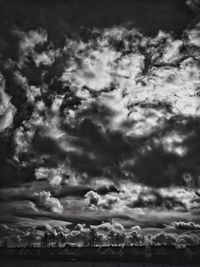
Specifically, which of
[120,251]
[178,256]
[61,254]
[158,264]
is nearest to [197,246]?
[178,256]

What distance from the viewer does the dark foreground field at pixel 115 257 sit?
153375 mm

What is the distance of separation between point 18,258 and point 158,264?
280 ft

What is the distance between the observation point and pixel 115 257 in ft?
575

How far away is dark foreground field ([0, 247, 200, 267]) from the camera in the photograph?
15338cm

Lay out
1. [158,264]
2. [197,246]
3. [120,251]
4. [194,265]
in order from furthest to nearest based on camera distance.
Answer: [120,251] < [197,246] < [158,264] < [194,265]

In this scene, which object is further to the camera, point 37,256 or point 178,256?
point 37,256

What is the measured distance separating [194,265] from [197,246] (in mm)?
A: 29565

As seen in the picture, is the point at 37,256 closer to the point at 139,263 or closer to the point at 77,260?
the point at 77,260

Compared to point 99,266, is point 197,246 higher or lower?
higher

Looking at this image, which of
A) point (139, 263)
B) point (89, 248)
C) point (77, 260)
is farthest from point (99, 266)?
point (89, 248)

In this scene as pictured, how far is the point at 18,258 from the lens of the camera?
7638 inches

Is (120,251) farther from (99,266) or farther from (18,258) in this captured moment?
(18,258)

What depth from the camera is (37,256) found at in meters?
196

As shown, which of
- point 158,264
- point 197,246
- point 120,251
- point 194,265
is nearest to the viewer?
point 194,265
